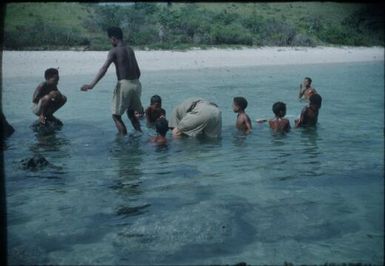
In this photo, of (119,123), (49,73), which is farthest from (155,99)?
(49,73)

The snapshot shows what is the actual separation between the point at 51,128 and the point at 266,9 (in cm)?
3138

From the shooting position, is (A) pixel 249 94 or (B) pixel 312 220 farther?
(A) pixel 249 94

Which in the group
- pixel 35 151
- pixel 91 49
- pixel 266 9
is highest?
pixel 266 9

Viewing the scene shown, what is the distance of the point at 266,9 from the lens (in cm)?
3744

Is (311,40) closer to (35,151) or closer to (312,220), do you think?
(35,151)

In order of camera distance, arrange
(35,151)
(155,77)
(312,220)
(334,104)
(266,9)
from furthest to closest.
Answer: (266,9) → (155,77) → (334,104) → (35,151) → (312,220)

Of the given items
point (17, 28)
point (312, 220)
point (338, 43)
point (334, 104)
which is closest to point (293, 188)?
point (312, 220)

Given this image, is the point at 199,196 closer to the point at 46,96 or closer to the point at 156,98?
the point at 156,98

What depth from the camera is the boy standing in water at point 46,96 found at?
879 centimetres

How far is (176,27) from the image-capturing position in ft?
86.3

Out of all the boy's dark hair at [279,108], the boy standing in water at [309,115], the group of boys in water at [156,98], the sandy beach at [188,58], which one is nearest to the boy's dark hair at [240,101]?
the group of boys in water at [156,98]

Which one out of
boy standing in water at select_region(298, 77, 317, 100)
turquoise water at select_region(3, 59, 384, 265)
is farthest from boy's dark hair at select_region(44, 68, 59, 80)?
boy standing in water at select_region(298, 77, 317, 100)

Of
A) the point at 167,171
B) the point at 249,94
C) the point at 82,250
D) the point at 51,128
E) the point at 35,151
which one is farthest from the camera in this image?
the point at 249,94

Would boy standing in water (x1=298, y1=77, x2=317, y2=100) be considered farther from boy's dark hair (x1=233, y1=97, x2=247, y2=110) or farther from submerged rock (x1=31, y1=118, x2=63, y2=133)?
submerged rock (x1=31, y1=118, x2=63, y2=133)
